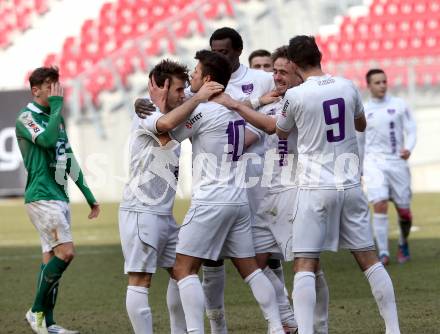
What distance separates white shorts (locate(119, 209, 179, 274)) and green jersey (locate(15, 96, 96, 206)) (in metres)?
1.48

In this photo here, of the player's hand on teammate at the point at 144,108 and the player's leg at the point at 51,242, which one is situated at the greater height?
the player's hand on teammate at the point at 144,108

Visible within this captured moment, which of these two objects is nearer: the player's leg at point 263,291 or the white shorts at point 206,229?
the white shorts at point 206,229

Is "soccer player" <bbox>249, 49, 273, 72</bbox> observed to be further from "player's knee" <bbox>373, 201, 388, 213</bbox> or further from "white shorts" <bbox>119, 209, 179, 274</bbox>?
"white shorts" <bbox>119, 209, 179, 274</bbox>

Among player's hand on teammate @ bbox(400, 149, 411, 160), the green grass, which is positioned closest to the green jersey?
the green grass

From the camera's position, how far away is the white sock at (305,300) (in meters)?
6.56

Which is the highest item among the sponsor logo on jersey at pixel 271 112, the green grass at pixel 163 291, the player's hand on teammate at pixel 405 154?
the sponsor logo on jersey at pixel 271 112

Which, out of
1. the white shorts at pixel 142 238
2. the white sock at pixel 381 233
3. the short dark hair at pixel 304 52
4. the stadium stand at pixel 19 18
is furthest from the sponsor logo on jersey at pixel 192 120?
the stadium stand at pixel 19 18

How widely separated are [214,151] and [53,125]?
1.74 metres

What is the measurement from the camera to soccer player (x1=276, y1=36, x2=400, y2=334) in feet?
21.7

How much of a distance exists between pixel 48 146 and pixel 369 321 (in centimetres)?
284

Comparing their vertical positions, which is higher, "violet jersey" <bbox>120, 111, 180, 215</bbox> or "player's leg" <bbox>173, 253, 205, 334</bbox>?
"violet jersey" <bbox>120, 111, 180, 215</bbox>

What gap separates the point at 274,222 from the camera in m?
7.34

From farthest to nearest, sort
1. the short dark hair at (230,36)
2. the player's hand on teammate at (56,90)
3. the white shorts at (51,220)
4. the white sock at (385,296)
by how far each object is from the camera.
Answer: the white shorts at (51,220)
the player's hand on teammate at (56,90)
the short dark hair at (230,36)
the white sock at (385,296)

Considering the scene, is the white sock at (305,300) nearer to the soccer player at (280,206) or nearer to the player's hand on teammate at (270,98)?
the soccer player at (280,206)
